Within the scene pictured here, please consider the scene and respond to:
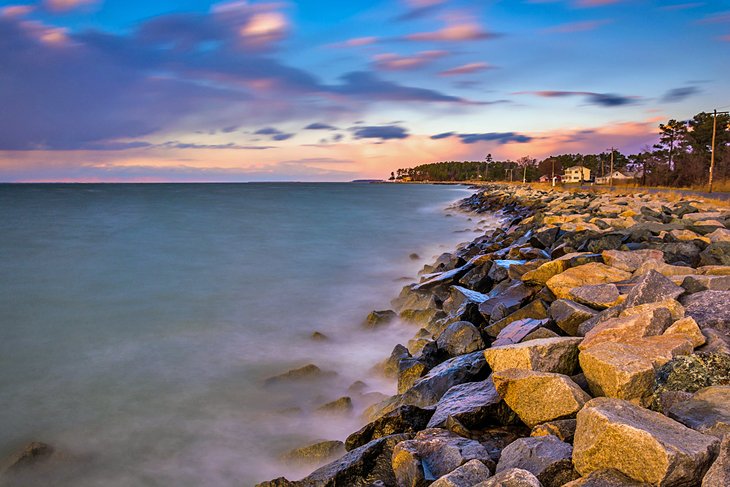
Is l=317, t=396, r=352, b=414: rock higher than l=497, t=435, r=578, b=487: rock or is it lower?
lower

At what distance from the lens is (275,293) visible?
12.6 metres

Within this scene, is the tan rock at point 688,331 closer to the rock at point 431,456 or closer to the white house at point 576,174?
the rock at point 431,456

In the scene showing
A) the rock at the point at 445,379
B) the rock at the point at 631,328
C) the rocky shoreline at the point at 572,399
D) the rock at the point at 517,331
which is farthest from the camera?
the rock at the point at 517,331

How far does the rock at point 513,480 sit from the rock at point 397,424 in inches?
56.4

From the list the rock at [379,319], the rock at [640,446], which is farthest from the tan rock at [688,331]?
the rock at [379,319]

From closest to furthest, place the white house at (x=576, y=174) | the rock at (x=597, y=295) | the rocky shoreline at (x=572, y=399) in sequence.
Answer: the rocky shoreline at (x=572, y=399) → the rock at (x=597, y=295) → the white house at (x=576, y=174)

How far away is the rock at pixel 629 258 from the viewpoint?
255 inches

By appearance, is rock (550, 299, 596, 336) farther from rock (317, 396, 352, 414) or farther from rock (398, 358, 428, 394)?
rock (317, 396, 352, 414)

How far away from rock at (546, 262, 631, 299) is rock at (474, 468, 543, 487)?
154 inches

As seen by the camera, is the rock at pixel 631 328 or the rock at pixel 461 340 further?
the rock at pixel 461 340

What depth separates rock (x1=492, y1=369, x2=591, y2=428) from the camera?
2.98 m

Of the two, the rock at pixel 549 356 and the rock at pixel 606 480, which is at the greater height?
the rock at pixel 549 356

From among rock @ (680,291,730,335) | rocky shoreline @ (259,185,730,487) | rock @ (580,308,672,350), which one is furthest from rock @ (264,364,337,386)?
rock @ (680,291,730,335)

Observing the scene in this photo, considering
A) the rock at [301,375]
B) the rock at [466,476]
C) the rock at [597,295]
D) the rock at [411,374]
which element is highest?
the rock at [597,295]
